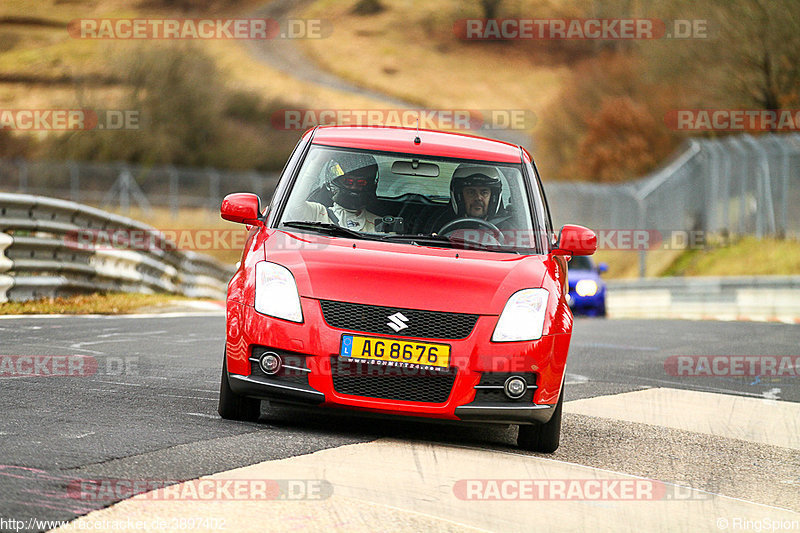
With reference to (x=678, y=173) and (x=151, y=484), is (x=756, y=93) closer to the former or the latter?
(x=678, y=173)

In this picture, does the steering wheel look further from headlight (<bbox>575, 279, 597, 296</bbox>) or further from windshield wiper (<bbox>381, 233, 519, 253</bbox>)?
headlight (<bbox>575, 279, 597, 296</bbox>)

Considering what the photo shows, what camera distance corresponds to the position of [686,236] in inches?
1294

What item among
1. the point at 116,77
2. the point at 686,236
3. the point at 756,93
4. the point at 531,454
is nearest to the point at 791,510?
the point at 531,454

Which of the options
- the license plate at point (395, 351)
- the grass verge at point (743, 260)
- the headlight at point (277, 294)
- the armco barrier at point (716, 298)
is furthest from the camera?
the grass verge at point (743, 260)

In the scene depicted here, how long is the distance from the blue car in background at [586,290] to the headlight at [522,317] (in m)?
15.3

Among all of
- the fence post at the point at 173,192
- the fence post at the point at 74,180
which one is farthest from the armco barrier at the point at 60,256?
the fence post at the point at 173,192

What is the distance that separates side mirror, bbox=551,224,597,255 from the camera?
7.59 metres

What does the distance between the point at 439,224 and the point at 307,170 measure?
0.92 m

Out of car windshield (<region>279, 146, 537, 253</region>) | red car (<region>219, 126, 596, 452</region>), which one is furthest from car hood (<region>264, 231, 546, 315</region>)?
car windshield (<region>279, 146, 537, 253</region>)

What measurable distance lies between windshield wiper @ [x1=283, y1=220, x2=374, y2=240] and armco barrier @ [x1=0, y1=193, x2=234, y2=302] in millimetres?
6862

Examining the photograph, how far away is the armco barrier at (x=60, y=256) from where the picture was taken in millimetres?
13641

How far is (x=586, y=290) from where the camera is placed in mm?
22156

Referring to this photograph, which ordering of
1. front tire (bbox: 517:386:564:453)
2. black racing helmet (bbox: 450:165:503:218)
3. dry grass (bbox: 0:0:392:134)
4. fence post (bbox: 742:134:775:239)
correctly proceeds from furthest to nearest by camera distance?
dry grass (bbox: 0:0:392:134), fence post (bbox: 742:134:775:239), black racing helmet (bbox: 450:165:503:218), front tire (bbox: 517:386:564:453)

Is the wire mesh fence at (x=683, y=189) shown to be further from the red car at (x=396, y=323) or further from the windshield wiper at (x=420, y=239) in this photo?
the red car at (x=396, y=323)
